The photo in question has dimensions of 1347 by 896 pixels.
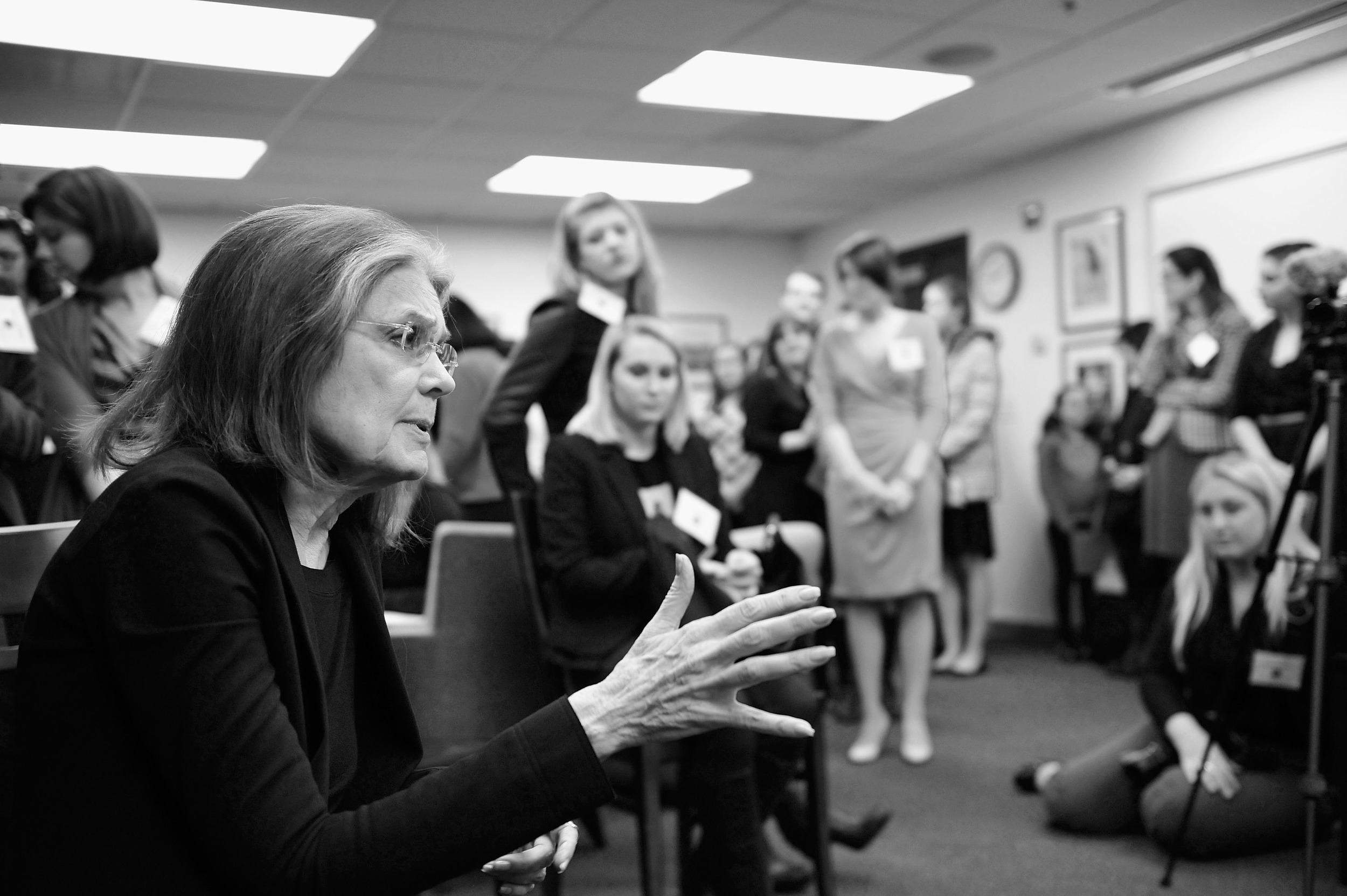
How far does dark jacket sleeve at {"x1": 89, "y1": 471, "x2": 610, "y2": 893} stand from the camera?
2.82ft

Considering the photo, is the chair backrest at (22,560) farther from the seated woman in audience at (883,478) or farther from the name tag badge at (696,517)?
the seated woman in audience at (883,478)

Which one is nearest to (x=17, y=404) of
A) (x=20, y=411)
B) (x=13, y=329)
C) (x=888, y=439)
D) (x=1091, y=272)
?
(x=20, y=411)

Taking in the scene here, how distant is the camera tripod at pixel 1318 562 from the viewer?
2381 mm

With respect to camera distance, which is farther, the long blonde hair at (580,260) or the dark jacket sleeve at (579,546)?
the long blonde hair at (580,260)

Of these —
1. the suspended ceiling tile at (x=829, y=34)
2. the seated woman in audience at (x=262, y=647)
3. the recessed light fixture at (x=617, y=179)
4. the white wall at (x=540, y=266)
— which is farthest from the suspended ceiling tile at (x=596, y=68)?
the seated woman in audience at (x=262, y=647)

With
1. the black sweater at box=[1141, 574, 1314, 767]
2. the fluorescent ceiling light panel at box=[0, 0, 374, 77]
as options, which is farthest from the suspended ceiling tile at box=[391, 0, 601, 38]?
the black sweater at box=[1141, 574, 1314, 767]

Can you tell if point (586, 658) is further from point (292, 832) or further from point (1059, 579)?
point (1059, 579)

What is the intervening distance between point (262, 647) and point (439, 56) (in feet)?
14.5

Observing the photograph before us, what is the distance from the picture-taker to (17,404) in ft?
→ 7.69

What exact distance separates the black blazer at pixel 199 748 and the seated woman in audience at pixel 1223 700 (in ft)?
7.27

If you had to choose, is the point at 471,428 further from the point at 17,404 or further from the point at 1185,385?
the point at 1185,385

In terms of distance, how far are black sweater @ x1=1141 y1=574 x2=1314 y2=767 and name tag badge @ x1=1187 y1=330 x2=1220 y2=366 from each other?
219 cm

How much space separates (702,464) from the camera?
9.20 ft

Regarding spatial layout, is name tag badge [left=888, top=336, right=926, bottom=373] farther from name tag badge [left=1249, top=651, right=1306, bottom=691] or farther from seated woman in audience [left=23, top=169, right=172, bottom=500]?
seated woman in audience [left=23, top=169, right=172, bottom=500]
